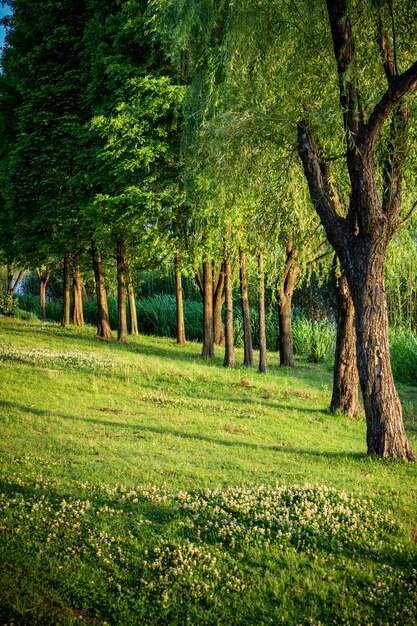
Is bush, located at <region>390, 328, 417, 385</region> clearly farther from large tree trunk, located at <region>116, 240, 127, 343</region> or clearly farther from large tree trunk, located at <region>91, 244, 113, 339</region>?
large tree trunk, located at <region>91, 244, 113, 339</region>

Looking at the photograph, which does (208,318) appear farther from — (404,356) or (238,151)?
(238,151)

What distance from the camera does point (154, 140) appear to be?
20.5 meters

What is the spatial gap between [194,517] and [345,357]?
27.2ft

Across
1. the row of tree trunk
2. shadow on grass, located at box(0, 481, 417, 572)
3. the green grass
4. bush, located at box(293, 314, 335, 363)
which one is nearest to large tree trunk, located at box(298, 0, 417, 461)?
the green grass

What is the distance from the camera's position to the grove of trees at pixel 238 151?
32.5ft

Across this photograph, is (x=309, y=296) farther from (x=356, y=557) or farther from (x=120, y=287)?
(x=356, y=557)

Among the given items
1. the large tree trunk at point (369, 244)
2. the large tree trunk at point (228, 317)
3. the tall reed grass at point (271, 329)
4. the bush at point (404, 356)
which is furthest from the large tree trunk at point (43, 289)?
the large tree trunk at point (369, 244)

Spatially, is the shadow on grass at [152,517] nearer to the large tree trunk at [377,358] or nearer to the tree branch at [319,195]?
the large tree trunk at [377,358]

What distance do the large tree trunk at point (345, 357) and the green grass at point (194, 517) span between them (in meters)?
0.79

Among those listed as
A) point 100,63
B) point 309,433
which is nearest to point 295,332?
point 100,63

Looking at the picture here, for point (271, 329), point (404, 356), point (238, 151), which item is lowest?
point (404, 356)

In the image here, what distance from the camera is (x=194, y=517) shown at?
6602 mm

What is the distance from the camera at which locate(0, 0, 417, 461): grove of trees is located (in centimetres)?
990

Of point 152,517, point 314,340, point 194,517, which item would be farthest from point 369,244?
point 314,340
